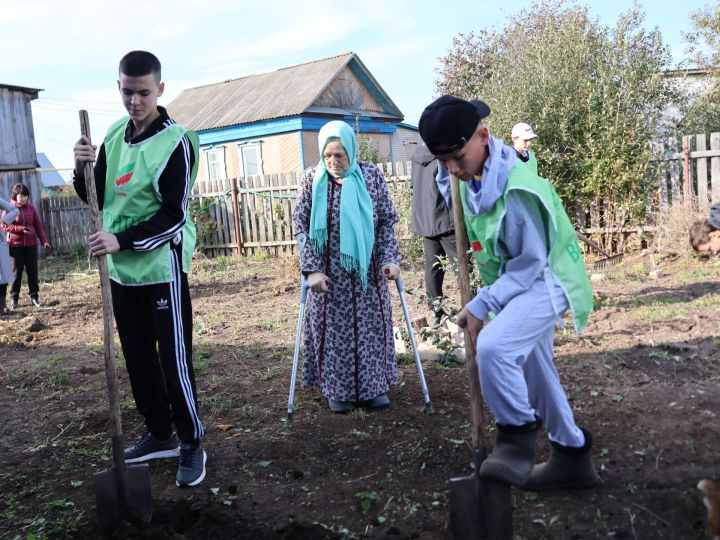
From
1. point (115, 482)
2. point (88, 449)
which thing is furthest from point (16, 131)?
point (115, 482)

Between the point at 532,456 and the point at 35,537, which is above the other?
the point at 532,456

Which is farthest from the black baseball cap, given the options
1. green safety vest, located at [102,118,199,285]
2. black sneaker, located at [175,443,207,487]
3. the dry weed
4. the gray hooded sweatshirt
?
the dry weed

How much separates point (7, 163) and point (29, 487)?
58.3 feet

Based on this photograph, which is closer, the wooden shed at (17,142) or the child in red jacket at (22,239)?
the child in red jacket at (22,239)

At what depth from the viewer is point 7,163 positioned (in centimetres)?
1916

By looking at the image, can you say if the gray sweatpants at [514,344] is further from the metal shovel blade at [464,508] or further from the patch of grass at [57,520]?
the patch of grass at [57,520]

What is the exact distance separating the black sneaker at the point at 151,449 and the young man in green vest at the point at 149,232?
0.34 meters

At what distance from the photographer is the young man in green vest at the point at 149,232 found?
3.35m

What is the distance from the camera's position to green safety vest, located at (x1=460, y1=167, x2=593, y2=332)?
107 inches

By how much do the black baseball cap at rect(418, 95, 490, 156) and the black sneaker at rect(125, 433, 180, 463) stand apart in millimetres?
2439

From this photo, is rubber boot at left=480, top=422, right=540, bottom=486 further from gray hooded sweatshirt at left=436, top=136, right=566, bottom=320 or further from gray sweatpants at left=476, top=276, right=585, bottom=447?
gray hooded sweatshirt at left=436, top=136, right=566, bottom=320

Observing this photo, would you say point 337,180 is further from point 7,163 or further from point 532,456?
point 7,163

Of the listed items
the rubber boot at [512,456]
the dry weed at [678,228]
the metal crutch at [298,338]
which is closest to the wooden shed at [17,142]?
the dry weed at [678,228]

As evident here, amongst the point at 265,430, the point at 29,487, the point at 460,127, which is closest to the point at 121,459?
the point at 29,487
